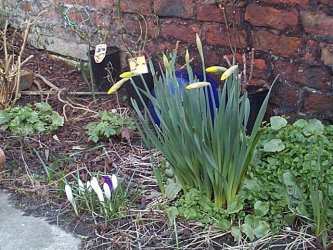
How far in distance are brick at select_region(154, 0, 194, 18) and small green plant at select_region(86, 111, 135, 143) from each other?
2.22 ft

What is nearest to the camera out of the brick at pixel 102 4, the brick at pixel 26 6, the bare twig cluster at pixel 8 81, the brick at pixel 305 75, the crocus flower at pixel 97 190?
the crocus flower at pixel 97 190

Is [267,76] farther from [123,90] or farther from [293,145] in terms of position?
[123,90]

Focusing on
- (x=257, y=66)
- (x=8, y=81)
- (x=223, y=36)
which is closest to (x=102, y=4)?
(x=8, y=81)

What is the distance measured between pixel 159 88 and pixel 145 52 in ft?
4.70

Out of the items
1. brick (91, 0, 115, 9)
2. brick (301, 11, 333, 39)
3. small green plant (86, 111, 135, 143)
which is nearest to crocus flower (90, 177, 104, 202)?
→ small green plant (86, 111, 135, 143)

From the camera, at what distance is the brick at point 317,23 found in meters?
2.82

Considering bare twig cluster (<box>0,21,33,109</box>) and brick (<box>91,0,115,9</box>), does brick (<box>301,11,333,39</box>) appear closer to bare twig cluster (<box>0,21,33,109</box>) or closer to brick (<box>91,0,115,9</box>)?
brick (<box>91,0,115,9</box>)

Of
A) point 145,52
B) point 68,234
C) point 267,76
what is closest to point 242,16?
point 267,76

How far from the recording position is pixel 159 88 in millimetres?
2467

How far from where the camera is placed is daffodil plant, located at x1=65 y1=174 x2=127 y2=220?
246 centimetres

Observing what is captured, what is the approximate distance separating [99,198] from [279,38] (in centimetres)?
125

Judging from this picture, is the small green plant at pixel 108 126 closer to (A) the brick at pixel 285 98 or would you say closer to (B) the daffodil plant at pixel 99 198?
(B) the daffodil plant at pixel 99 198

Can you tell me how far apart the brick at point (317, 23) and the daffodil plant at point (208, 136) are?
0.69 metres

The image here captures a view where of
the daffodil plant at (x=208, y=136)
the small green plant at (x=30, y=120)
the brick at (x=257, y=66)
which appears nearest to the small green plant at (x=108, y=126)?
the small green plant at (x=30, y=120)
